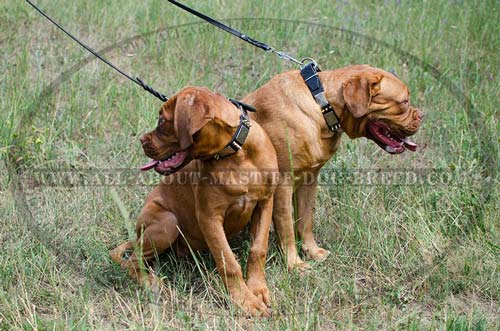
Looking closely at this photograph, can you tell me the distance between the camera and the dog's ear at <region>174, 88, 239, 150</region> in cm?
365

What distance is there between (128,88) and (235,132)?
3065 millimetres

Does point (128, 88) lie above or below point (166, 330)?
above

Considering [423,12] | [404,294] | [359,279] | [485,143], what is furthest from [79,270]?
[423,12]

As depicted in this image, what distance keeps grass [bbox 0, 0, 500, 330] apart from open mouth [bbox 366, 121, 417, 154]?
67 centimetres

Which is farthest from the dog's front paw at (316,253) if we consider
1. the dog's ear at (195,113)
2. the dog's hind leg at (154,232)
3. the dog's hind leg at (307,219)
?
the dog's ear at (195,113)

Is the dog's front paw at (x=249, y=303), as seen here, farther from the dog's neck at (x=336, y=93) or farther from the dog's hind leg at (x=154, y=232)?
the dog's neck at (x=336, y=93)

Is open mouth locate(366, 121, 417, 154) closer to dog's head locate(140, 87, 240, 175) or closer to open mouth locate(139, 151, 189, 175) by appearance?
dog's head locate(140, 87, 240, 175)

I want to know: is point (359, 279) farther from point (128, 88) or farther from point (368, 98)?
point (128, 88)

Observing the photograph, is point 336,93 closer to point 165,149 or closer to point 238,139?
point 238,139

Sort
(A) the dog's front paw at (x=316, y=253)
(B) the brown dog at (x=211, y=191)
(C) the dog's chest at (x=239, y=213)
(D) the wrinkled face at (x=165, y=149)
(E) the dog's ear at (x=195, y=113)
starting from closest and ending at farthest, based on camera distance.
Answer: (E) the dog's ear at (x=195, y=113), (B) the brown dog at (x=211, y=191), (D) the wrinkled face at (x=165, y=149), (C) the dog's chest at (x=239, y=213), (A) the dog's front paw at (x=316, y=253)

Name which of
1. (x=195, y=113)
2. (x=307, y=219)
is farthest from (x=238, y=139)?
(x=307, y=219)

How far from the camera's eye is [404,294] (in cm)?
425

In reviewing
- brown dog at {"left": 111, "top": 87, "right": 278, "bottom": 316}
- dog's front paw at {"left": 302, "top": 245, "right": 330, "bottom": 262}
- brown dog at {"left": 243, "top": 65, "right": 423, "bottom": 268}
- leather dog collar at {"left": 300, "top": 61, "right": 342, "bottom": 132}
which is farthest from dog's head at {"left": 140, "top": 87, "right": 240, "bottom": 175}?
dog's front paw at {"left": 302, "top": 245, "right": 330, "bottom": 262}

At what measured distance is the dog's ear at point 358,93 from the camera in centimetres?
416
